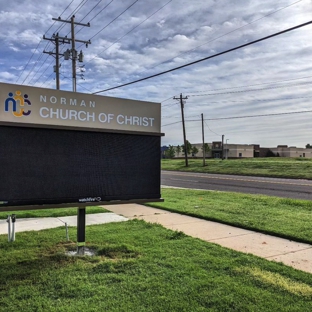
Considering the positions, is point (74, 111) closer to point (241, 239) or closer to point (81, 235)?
point (81, 235)

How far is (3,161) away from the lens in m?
4.11

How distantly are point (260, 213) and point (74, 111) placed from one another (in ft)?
18.8

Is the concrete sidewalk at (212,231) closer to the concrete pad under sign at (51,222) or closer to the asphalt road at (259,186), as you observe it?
the concrete pad under sign at (51,222)

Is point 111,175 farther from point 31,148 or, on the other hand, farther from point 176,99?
point 176,99

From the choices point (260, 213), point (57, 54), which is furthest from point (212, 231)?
point (57, 54)

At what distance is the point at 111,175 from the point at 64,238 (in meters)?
1.90

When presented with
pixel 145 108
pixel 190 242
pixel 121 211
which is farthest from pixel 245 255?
pixel 121 211

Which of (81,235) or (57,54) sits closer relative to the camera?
(81,235)

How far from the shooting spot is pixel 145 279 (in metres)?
4.05

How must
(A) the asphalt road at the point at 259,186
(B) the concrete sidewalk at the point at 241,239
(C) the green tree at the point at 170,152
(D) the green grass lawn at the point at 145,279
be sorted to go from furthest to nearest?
(C) the green tree at the point at 170,152 < (A) the asphalt road at the point at 259,186 < (B) the concrete sidewalk at the point at 241,239 < (D) the green grass lawn at the point at 145,279

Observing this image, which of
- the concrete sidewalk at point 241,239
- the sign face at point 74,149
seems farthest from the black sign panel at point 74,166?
the concrete sidewalk at point 241,239

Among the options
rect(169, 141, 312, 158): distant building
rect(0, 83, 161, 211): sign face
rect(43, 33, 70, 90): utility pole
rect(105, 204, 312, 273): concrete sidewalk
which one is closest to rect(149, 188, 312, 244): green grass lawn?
rect(105, 204, 312, 273): concrete sidewalk

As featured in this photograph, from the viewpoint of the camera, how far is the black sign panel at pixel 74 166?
13.7ft

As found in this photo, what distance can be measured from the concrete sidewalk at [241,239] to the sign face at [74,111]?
2.36 metres
